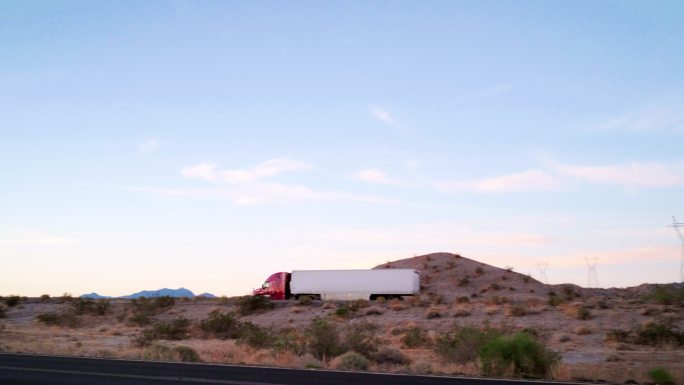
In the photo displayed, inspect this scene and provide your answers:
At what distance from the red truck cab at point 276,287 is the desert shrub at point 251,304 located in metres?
5.06

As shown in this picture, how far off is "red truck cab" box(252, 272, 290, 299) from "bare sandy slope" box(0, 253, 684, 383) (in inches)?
157

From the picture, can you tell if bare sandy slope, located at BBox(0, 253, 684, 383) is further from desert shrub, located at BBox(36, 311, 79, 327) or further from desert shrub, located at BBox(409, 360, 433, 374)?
desert shrub, located at BBox(36, 311, 79, 327)

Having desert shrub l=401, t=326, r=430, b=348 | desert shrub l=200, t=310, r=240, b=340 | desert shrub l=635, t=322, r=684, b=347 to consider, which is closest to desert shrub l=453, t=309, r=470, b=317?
desert shrub l=401, t=326, r=430, b=348

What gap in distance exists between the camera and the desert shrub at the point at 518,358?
22.7m

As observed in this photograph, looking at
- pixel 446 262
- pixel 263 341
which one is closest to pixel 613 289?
pixel 446 262

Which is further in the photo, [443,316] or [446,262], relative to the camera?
[446,262]

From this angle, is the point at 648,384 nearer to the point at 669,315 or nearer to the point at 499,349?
the point at 499,349

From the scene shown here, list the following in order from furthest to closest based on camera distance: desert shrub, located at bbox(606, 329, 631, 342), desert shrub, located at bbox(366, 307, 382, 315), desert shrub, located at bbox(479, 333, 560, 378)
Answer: desert shrub, located at bbox(366, 307, 382, 315)
desert shrub, located at bbox(606, 329, 631, 342)
desert shrub, located at bbox(479, 333, 560, 378)

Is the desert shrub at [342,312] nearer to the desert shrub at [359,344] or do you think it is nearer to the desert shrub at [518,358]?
the desert shrub at [359,344]

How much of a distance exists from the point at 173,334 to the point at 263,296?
18.3 m

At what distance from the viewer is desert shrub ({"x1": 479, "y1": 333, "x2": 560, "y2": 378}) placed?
74.4 feet

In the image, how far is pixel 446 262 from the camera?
92812 millimetres

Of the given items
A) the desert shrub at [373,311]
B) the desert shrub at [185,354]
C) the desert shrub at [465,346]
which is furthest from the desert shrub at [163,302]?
the desert shrub at [465,346]

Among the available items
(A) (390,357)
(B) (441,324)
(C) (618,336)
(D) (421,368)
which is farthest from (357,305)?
(D) (421,368)
